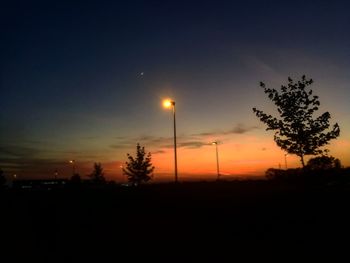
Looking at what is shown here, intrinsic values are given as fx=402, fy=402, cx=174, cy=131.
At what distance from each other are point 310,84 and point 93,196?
61.2 ft

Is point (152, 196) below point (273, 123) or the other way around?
below

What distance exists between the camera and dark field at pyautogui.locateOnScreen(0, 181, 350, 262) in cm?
1148

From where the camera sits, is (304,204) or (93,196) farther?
(93,196)

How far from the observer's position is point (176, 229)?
15.1m

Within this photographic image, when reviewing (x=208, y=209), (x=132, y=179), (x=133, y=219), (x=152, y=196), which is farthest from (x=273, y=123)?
(x=132, y=179)

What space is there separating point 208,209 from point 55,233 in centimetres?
782

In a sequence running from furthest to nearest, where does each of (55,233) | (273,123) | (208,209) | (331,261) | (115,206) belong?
(273,123), (115,206), (208,209), (55,233), (331,261)

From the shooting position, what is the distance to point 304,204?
21047mm

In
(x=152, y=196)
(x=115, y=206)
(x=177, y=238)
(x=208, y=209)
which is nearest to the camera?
(x=177, y=238)

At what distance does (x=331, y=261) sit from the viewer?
983cm

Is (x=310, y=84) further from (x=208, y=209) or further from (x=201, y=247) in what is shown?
(x=201, y=247)

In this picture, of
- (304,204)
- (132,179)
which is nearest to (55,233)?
(304,204)

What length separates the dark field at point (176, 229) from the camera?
11.5 meters

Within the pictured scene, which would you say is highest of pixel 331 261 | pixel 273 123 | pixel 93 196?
pixel 273 123
